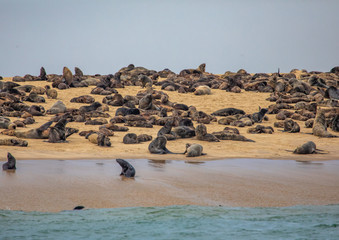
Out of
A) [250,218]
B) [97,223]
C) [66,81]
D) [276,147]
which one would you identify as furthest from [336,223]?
[66,81]

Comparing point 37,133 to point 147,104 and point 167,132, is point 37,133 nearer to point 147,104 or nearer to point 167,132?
point 167,132

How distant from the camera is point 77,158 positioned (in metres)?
9.38

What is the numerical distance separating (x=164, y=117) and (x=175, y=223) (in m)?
11.4

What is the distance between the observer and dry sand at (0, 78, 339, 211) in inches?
229

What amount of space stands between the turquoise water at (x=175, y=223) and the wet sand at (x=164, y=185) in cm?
49

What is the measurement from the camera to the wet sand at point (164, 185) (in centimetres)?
571

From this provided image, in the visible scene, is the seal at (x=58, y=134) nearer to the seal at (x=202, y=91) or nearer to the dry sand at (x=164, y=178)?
the dry sand at (x=164, y=178)

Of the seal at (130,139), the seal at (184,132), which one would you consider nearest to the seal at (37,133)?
the seal at (130,139)

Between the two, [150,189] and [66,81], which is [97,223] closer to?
[150,189]

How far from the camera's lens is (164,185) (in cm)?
677

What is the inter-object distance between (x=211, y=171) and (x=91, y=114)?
29.2 feet

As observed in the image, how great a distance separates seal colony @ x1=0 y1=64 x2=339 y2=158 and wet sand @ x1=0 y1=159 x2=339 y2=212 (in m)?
1.68

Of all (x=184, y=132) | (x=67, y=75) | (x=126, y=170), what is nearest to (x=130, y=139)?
(x=184, y=132)

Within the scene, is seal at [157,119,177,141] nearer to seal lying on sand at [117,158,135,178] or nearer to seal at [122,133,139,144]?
seal at [122,133,139,144]
